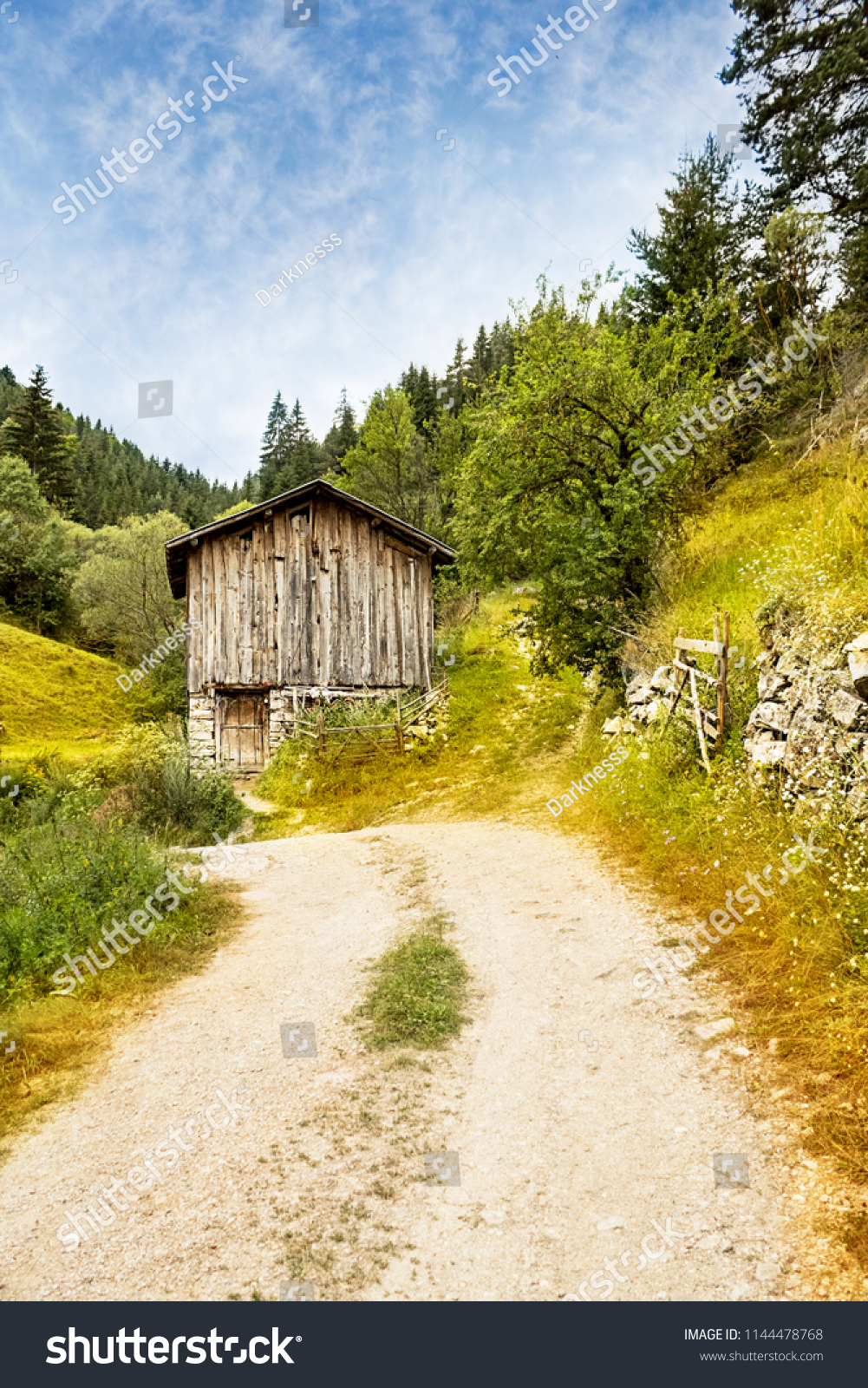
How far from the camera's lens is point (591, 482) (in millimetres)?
14453

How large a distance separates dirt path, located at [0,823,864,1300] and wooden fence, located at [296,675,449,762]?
1093cm

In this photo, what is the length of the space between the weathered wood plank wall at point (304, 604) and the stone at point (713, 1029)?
1638cm

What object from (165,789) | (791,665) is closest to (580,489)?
(791,665)

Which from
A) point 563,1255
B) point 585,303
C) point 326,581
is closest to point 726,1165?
point 563,1255

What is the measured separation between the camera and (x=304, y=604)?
67.6ft

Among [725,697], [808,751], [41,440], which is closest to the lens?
[808,751]

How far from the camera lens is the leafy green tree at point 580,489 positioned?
13812mm

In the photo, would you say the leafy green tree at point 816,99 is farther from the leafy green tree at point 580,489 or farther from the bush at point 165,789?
the bush at point 165,789

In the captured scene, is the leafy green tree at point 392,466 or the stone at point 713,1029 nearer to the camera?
the stone at point 713,1029

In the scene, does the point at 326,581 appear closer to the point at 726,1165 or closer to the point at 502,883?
the point at 502,883

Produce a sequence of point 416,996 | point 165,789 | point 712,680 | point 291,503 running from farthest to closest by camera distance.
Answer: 1. point 291,503
2. point 165,789
3. point 712,680
4. point 416,996

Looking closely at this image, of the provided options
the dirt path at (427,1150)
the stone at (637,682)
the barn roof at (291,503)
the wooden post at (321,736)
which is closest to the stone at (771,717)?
the dirt path at (427,1150)

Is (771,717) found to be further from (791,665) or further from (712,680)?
(712,680)

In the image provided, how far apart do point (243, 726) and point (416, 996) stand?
50.8 feet
